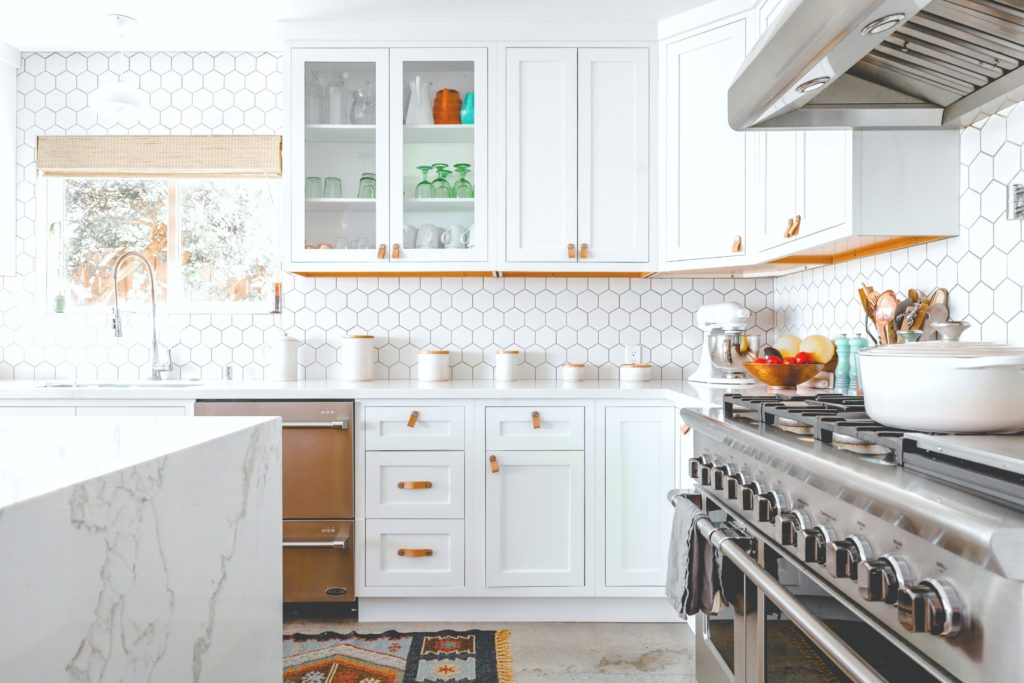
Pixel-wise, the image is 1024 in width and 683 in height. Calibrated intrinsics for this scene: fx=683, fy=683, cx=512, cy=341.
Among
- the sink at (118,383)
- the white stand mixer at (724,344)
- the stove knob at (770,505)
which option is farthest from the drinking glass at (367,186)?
the stove knob at (770,505)

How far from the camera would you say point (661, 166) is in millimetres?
2773

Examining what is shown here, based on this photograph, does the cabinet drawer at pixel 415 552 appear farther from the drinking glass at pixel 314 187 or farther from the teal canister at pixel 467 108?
the teal canister at pixel 467 108

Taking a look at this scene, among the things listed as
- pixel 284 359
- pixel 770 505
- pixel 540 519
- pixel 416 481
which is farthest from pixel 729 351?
pixel 284 359

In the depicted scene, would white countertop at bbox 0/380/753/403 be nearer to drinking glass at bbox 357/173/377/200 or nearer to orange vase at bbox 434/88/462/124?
drinking glass at bbox 357/173/377/200

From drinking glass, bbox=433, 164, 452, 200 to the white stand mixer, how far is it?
1161 mm

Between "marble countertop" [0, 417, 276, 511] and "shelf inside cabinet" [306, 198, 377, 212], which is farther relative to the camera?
"shelf inside cabinet" [306, 198, 377, 212]

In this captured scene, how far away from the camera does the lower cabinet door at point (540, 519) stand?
2.57 meters

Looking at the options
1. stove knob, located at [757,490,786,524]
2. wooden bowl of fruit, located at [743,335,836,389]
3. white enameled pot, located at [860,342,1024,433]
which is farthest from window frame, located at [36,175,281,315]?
white enameled pot, located at [860,342,1024,433]

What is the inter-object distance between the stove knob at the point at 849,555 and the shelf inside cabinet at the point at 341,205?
230 cm

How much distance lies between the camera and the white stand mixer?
8.79 ft

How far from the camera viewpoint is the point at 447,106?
2.85 metres

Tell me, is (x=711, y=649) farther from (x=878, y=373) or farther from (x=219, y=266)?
(x=219, y=266)

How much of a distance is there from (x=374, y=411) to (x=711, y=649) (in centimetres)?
141

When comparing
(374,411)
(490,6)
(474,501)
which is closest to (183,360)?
(374,411)
